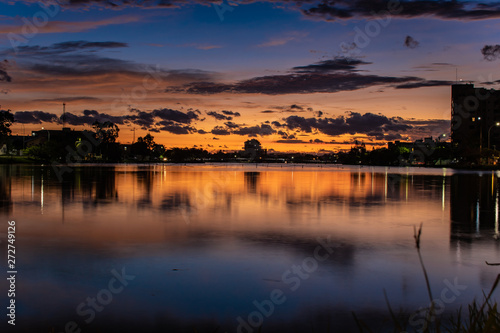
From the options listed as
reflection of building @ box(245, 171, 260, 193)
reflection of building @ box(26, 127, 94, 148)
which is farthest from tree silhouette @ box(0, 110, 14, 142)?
reflection of building @ box(245, 171, 260, 193)

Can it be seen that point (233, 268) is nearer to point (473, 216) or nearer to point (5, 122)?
point (473, 216)

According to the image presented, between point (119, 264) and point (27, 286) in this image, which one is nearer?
point (27, 286)

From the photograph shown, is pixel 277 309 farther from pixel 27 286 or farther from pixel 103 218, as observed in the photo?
pixel 103 218

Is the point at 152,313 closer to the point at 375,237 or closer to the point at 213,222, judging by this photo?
the point at 375,237

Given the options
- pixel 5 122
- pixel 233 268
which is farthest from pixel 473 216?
pixel 5 122

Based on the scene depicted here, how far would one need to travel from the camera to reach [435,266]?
1121cm

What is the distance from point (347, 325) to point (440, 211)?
1703 centimetres

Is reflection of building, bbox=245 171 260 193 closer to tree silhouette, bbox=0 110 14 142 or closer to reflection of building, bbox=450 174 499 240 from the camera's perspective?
reflection of building, bbox=450 174 499 240

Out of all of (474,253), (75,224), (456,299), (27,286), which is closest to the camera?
(456,299)

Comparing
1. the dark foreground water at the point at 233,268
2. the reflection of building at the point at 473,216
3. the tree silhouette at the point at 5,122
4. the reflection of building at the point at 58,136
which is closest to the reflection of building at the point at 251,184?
the reflection of building at the point at 473,216

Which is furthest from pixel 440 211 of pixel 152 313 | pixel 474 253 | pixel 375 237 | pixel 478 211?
pixel 152 313

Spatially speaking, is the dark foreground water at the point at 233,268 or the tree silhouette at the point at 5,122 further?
the tree silhouette at the point at 5,122

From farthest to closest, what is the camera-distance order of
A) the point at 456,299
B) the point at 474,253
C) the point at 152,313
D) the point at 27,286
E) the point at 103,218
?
the point at 103,218 < the point at 474,253 < the point at 27,286 < the point at 456,299 < the point at 152,313

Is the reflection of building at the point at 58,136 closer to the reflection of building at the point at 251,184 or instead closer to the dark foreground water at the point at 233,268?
the reflection of building at the point at 251,184
